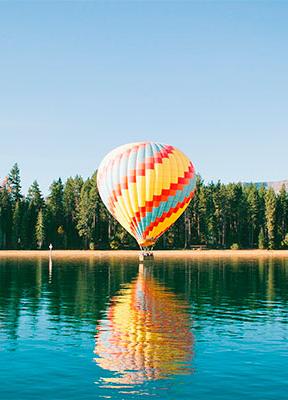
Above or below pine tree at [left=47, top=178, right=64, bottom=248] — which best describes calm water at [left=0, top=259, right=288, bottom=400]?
below

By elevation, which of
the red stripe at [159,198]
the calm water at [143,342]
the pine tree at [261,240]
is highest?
the red stripe at [159,198]

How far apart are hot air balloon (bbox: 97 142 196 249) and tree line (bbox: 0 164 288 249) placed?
204 ft

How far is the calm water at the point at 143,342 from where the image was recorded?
24078 millimetres

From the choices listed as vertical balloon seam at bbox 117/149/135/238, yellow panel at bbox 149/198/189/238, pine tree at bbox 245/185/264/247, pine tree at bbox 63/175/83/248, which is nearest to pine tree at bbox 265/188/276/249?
pine tree at bbox 245/185/264/247

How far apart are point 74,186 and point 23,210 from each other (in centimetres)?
1870

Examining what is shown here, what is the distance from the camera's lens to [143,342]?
3238cm

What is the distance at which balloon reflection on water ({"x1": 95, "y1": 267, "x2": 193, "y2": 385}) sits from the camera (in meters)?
26.5

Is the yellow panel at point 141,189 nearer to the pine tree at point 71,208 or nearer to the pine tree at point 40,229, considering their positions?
the pine tree at point 40,229

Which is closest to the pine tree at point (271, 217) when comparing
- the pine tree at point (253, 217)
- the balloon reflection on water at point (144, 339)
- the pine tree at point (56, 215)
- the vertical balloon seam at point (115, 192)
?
the pine tree at point (253, 217)

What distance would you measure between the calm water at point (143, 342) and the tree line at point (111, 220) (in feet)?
320

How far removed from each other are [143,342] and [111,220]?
130 meters

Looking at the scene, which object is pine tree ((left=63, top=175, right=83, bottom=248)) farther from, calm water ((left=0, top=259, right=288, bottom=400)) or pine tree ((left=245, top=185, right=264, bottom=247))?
calm water ((left=0, top=259, right=288, bottom=400))

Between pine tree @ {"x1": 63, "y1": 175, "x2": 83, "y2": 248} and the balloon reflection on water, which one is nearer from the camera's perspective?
the balloon reflection on water

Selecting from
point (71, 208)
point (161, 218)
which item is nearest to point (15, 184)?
point (71, 208)
